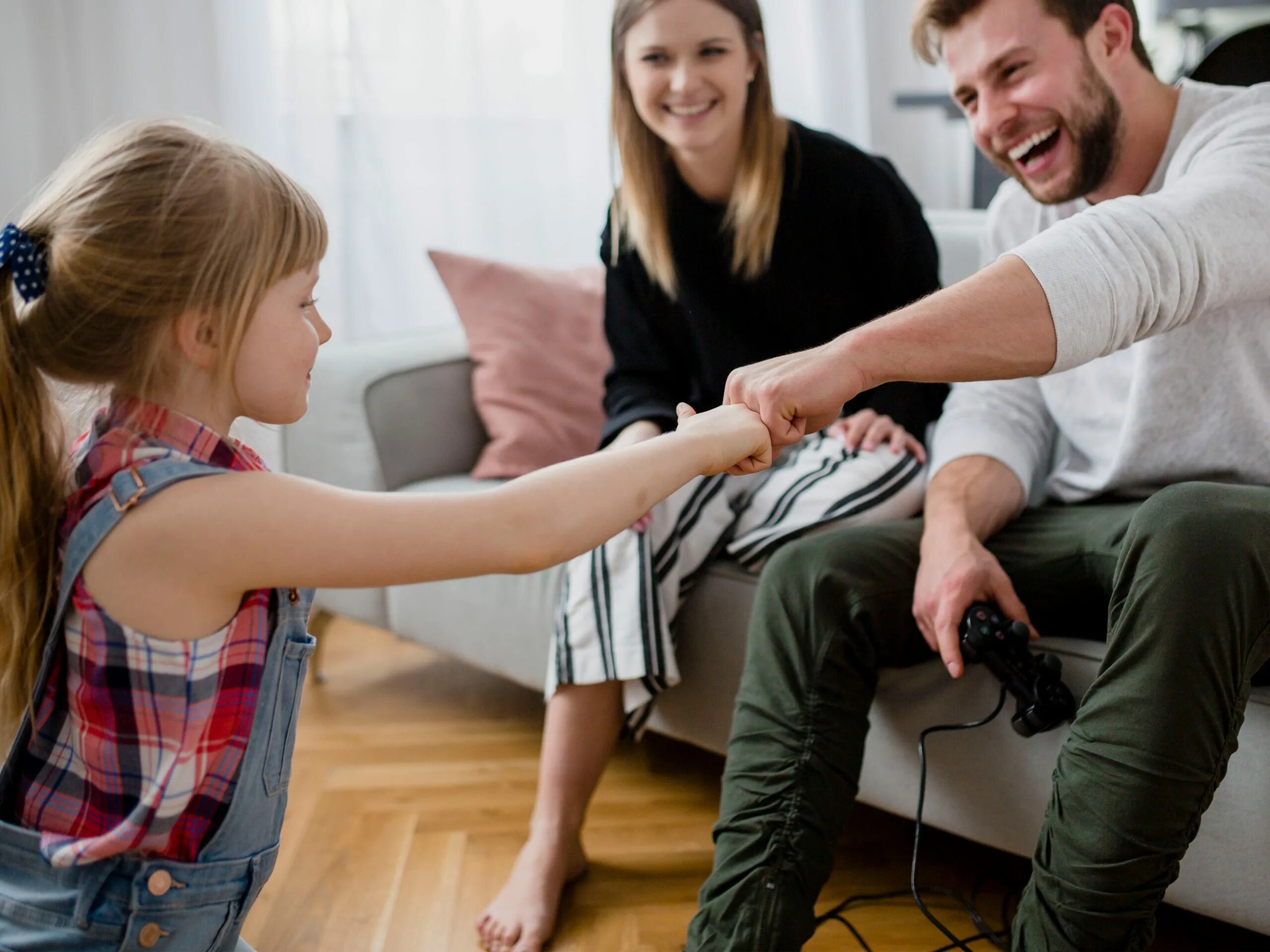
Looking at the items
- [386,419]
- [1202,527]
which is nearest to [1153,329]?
[1202,527]

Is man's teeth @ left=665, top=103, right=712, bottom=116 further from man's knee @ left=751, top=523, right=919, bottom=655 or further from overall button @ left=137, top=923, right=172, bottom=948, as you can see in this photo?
overall button @ left=137, top=923, right=172, bottom=948

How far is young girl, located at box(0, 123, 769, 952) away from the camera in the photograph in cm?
78

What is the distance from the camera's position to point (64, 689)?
839 mm

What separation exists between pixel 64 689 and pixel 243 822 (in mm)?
155

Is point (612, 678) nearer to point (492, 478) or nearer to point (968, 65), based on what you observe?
point (492, 478)

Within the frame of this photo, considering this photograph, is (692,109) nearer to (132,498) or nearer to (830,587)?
(830,587)

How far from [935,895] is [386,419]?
3.38 ft

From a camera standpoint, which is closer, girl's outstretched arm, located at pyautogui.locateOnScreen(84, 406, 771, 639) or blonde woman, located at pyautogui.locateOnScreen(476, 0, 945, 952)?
girl's outstretched arm, located at pyautogui.locateOnScreen(84, 406, 771, 639)

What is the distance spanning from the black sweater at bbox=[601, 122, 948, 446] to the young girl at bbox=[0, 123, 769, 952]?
2.70 feet

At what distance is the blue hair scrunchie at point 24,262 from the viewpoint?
2.54 feet

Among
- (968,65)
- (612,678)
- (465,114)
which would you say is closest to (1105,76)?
(968,65)

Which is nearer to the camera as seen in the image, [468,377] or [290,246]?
[290,246]

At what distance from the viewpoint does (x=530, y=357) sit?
76.2 inches

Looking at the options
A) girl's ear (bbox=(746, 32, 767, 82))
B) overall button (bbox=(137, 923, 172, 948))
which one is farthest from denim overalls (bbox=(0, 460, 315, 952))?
girl's ear (bbox=(746, 32, 767, 82))
